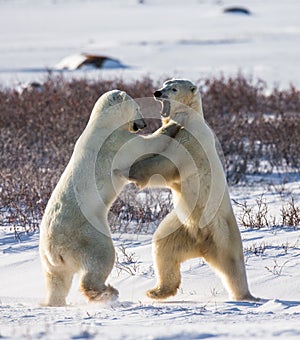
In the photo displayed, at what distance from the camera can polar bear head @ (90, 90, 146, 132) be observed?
4352mm

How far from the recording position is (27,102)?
426 inches

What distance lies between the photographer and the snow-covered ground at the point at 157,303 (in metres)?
2.96

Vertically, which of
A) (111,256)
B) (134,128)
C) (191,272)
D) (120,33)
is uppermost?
(120,33)

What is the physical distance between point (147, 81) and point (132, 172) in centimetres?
880

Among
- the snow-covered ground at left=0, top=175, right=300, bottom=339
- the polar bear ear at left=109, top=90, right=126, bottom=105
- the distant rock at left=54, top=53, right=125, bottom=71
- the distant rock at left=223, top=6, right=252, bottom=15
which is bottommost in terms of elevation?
the snow-covered ground at left=0, top=175, right=300, bottom=339

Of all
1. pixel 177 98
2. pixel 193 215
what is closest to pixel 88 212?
pixel 193 215

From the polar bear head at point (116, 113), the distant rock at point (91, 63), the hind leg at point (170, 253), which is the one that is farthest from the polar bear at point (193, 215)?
the distant rock at point (91, 63)

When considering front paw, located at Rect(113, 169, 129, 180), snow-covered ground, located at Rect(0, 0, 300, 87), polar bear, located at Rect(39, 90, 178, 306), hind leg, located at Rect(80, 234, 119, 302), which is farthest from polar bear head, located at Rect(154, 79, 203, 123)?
snow-covered ground, located at Rect(0, 0, 300, 87)

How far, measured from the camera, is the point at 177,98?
14.7 ft

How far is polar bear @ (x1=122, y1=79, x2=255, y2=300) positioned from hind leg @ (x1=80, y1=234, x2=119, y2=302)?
40 cm

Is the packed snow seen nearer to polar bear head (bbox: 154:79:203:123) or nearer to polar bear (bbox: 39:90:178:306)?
polar bear (bbox: 39:90:178:306)

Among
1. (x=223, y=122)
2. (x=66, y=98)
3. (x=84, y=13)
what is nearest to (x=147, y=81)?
(x=66, y=98)

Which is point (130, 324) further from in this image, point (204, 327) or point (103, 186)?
point (103, 186)

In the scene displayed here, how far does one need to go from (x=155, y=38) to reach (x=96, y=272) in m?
24.5
